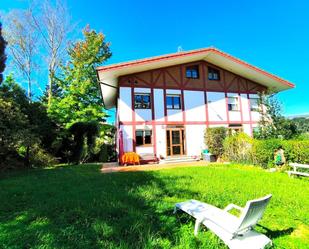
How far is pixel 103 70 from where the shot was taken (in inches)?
511

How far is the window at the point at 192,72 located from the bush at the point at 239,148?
6227 mm

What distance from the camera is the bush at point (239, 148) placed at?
1149 cm

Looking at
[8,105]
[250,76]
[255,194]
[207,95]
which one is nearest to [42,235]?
[255,194]

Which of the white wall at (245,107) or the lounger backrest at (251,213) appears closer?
the lounger backrest at (251,213)

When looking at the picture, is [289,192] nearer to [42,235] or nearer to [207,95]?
[42,235]

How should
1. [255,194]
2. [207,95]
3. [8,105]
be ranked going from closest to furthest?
[255,194] < [8,105] < [207,95]

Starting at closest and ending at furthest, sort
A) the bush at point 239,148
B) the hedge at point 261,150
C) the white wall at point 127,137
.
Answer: the hedge at point 261,150
the bush at point 239,148
the white wall at point 127,137

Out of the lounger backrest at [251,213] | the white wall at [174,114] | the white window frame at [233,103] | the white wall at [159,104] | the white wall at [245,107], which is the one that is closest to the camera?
the lounger backrest at [251,213]

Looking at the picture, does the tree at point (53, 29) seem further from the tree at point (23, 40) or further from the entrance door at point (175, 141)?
the entrance door at point (175, 141)

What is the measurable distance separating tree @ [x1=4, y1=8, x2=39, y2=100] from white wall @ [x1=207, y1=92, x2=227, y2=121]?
17.6 metres

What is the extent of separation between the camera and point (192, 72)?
17.1 m

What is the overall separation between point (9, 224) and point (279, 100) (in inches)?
593

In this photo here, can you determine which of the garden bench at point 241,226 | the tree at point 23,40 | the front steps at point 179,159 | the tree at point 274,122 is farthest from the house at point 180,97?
the garden bench at point 241,226

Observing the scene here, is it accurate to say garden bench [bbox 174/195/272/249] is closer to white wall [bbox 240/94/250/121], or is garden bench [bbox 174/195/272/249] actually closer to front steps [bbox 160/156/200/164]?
front steps [bbox 160/156/200/164]
